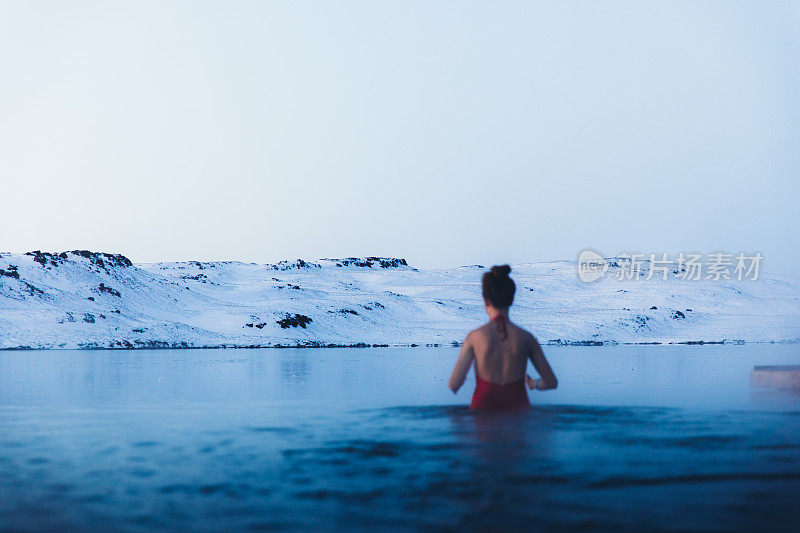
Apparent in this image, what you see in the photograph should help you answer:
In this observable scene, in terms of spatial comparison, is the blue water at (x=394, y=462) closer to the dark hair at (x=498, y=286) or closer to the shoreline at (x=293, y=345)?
the dark hair at (x=498, y=286)

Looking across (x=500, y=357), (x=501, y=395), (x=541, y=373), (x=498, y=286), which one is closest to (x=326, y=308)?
(x=501, y=395)

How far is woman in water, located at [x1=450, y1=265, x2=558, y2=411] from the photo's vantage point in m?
9.46

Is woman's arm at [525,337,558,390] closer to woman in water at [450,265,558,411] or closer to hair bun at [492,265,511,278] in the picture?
woman in water at [450,265,558,411]

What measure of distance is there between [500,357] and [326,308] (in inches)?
1820

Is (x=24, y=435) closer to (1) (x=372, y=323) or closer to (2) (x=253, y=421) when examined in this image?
(2) (x=253, y=421)

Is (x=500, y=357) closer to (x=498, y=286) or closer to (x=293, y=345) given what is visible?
(x=498, y=286)

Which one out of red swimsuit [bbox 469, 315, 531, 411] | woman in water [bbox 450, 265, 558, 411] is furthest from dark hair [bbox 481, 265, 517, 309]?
red swimsuit [bbox 469, 315, 531, 411]

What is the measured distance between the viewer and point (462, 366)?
959 cm

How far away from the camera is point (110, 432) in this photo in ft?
36.4

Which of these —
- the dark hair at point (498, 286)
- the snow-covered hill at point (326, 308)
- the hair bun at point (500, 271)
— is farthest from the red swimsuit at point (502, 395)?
the snow-covered hill at point (326, 308)

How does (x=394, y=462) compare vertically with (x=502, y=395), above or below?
below

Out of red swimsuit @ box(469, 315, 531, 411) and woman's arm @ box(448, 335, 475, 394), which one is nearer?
woman's arm @ box(448, 335, 475, 394)

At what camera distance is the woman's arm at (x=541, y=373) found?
31.2 ft

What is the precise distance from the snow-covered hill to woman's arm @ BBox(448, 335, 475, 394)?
125 feet
